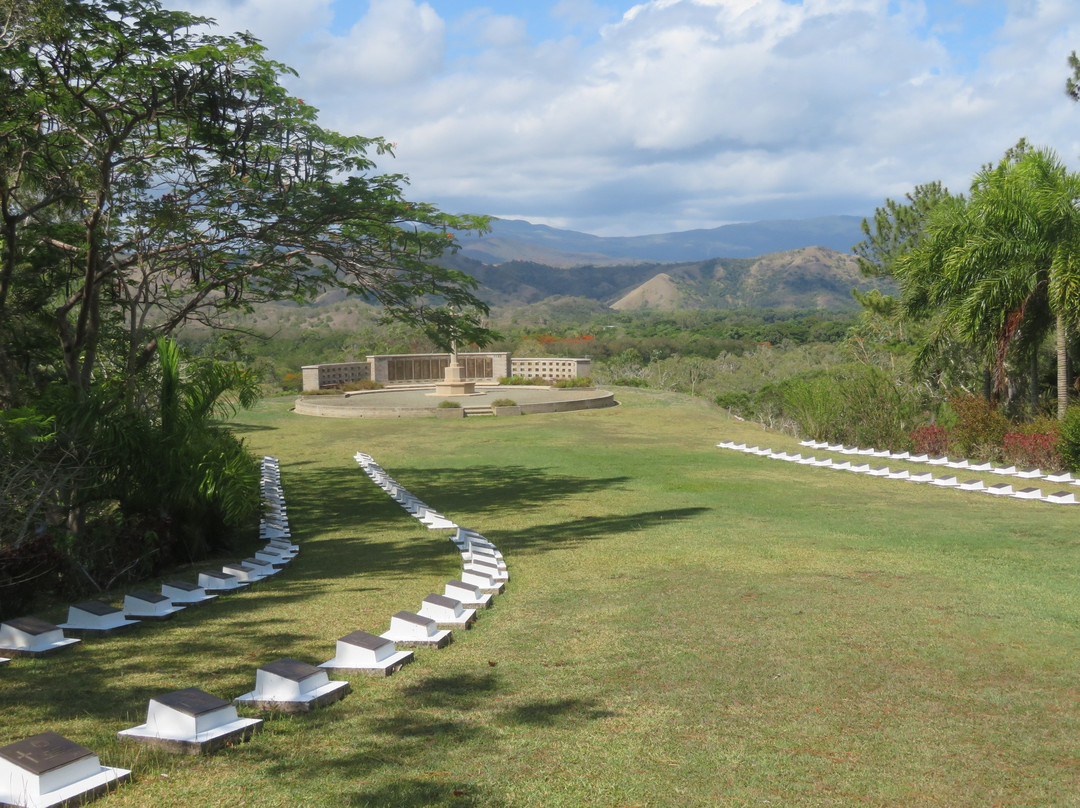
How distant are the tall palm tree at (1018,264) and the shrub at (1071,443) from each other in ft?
4.90

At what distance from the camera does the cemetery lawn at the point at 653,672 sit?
3281 millimetres

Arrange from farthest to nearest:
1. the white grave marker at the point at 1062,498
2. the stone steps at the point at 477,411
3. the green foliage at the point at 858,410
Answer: the stone steps at the point at 477,411
the green foliage at the point at 858,410
the white grave marker at the point at 1062,498

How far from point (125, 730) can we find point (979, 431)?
15449 millimetres

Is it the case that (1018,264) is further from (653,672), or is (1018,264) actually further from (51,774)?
(51,774)

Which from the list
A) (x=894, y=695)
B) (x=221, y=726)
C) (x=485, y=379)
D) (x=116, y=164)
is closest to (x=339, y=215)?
(x=116, y=164)

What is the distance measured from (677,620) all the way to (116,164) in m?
8.41

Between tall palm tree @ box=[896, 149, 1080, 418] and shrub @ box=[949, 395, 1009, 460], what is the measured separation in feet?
3.15

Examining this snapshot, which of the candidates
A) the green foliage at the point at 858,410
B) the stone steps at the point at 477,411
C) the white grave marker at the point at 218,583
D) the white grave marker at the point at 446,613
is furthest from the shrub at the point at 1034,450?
the stone steps at the point at 477,411

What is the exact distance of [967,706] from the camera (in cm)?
396

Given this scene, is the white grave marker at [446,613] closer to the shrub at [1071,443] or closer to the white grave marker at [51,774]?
the white grave marker at [51,774]

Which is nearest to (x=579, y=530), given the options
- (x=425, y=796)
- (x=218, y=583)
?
(x=218, y=583)

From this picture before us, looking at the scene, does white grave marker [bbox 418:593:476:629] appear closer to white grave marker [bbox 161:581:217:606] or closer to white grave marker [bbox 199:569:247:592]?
white grave marker [bbox 161:581:217:606]

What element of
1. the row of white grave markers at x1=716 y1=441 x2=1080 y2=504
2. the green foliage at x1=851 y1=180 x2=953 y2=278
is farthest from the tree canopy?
the green foliage at x1=851 y1=180 x2=953 y2=278

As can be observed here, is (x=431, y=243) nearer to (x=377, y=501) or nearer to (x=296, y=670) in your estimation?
(x=377, y=501)
